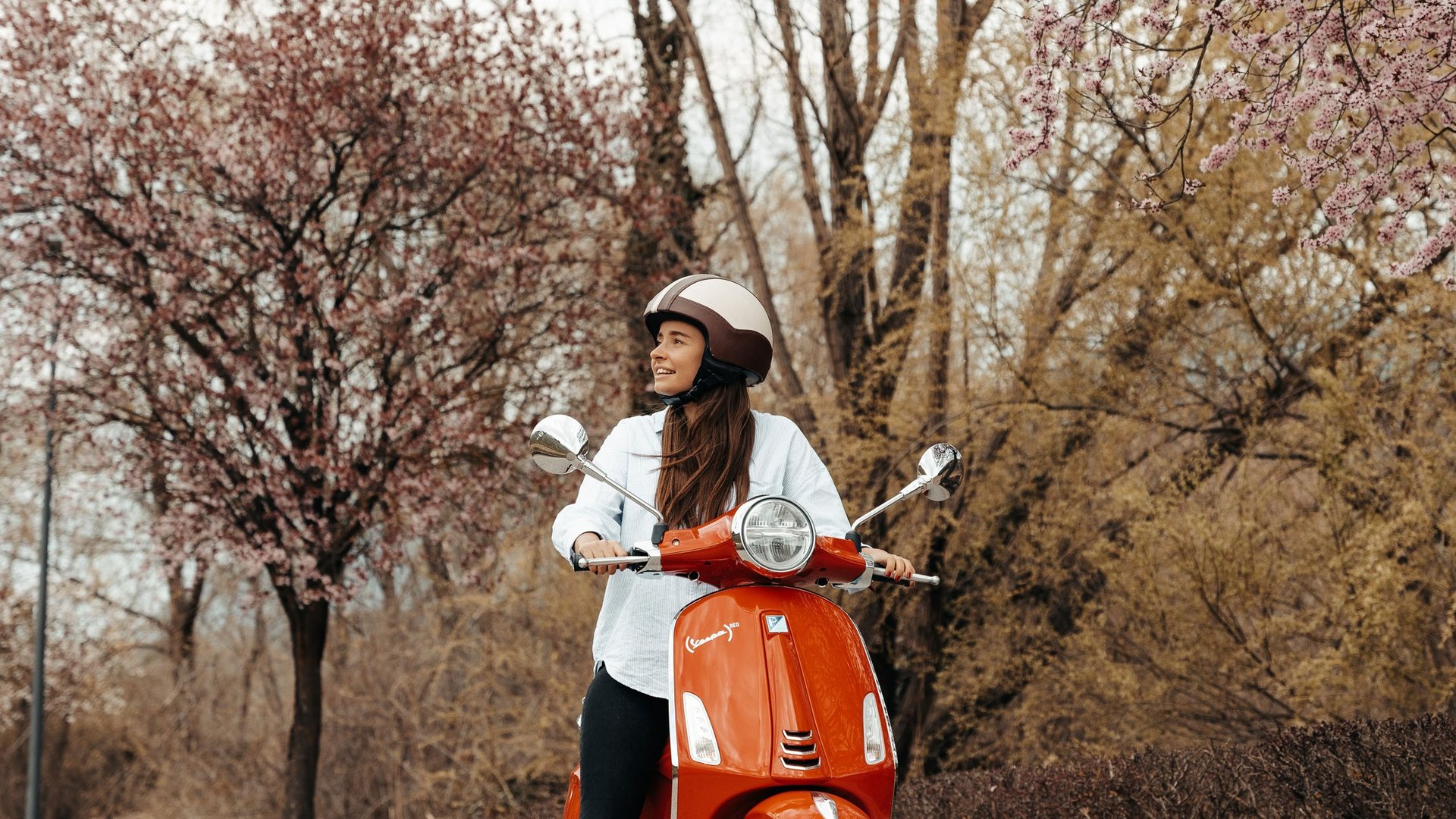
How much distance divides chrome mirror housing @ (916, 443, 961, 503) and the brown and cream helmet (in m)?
0.41

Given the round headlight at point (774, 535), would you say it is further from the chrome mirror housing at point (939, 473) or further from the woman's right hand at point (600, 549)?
the chrome mirror housing at point (939, 473)

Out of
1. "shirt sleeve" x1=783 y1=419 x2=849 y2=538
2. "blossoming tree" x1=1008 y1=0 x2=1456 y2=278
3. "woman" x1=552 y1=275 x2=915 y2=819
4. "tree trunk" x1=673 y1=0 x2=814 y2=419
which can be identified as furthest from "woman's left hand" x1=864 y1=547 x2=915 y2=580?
"tree trunk" x1=673 y1=0 x2=814 y2=419

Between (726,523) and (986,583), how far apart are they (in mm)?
6193

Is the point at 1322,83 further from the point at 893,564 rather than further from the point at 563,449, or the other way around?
the point at 563,449

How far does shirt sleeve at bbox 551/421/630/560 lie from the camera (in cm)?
267

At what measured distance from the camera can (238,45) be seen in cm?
1052

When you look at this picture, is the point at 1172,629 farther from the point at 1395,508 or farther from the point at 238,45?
the point at 238,45

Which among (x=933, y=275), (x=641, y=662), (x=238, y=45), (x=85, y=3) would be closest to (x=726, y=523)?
(x=641, y=662)

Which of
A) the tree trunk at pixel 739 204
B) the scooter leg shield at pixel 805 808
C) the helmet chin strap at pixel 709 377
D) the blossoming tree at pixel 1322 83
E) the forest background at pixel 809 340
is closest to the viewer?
the scooter leg shield at pixel 805 808

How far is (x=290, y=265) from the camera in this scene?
1031 centimetres

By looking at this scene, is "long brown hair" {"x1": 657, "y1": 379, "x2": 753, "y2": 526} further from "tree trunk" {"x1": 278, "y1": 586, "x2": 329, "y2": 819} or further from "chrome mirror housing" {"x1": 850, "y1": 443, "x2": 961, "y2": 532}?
"tree trunk" {"x1": 278, "y1": 586, "x2": 329, "y2": 819}

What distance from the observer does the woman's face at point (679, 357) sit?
9.37 feet

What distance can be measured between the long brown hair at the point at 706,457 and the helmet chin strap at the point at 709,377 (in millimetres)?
12

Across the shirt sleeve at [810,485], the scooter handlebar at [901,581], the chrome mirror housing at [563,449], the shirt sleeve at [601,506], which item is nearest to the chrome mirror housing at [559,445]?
the chrome mirror housing at [563,449]
